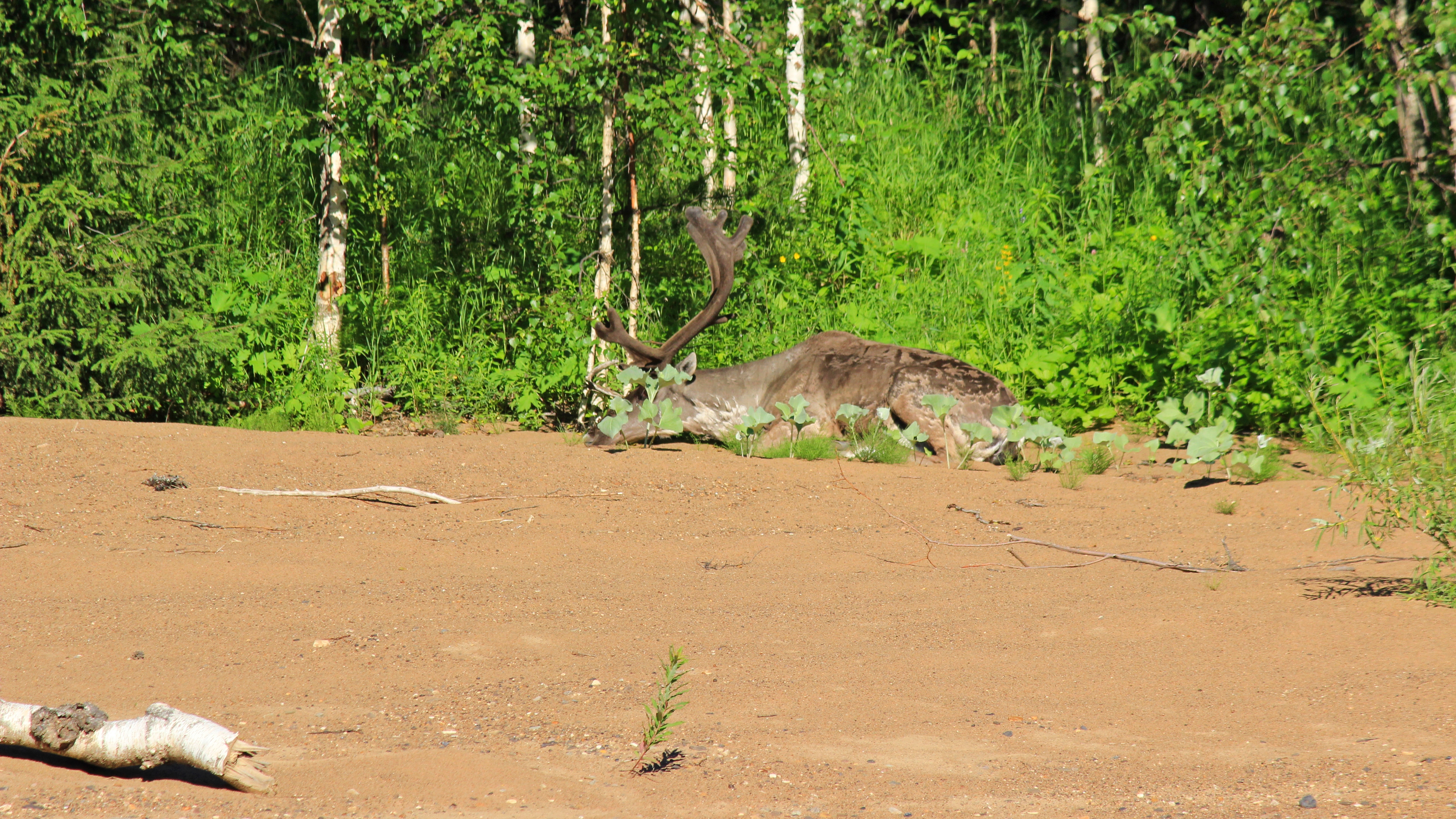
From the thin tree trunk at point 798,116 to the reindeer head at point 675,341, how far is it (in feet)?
4.91

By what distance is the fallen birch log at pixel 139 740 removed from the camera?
3.13m

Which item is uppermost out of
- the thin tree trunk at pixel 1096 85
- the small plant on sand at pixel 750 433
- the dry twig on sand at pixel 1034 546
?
the thin tree trunk at pixel 1096 85

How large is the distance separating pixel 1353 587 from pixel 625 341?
5.38m

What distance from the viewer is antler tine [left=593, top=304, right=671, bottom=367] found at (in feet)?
29.2

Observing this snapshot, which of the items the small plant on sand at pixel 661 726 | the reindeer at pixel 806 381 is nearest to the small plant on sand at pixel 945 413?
the reindeer at pixel 806 381

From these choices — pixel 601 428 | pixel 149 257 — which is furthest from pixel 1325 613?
pixel 149 257

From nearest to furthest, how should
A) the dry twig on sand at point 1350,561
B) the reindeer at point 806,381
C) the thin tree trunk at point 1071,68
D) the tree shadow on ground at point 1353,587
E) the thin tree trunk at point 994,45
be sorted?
the tree shadow on ground at point 1353,587, the dry twig on sand at point 1350,561, the reindeer at point 806,381, the thin tree trunk at point 1071,68, the thin tree trunk at point 994,45

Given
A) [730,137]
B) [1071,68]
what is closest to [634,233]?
[730,137]

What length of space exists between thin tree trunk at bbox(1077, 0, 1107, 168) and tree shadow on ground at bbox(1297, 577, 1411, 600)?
6836 millimetres

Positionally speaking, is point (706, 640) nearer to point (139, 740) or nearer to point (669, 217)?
point (139, 740)

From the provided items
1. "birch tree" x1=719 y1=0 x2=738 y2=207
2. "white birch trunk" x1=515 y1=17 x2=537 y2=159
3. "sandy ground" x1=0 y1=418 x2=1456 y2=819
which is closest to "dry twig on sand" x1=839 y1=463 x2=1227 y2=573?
"sandy ground" x1=0 y1=418 x2=1456 y2=819

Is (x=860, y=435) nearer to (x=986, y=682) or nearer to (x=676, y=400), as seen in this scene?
(x=676, y=400)

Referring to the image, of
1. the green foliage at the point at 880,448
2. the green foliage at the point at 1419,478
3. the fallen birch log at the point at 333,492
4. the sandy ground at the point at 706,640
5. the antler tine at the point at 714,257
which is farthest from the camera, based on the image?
the antler tine at the point at 714,257

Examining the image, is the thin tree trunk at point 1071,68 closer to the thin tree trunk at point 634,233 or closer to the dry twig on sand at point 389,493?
the thin tree trunk at point 634,233
